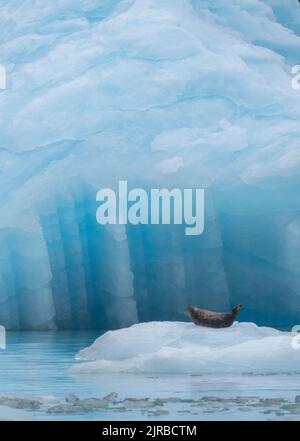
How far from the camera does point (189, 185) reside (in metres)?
12.2

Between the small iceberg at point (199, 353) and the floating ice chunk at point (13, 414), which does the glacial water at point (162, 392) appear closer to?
the floating ice chunk at point (13, 414)

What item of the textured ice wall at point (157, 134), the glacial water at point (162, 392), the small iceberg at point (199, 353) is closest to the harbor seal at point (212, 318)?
the small iceberg at point (199, 353)

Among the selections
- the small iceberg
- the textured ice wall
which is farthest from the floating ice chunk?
the textured ice wall

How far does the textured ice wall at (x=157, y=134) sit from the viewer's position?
1208cm

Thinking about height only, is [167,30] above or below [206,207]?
above

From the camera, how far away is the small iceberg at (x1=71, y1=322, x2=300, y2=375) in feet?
31.2

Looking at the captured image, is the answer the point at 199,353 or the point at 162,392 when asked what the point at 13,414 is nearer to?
the point at 162,392

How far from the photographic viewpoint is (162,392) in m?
8.73

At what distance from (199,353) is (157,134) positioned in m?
3.35
